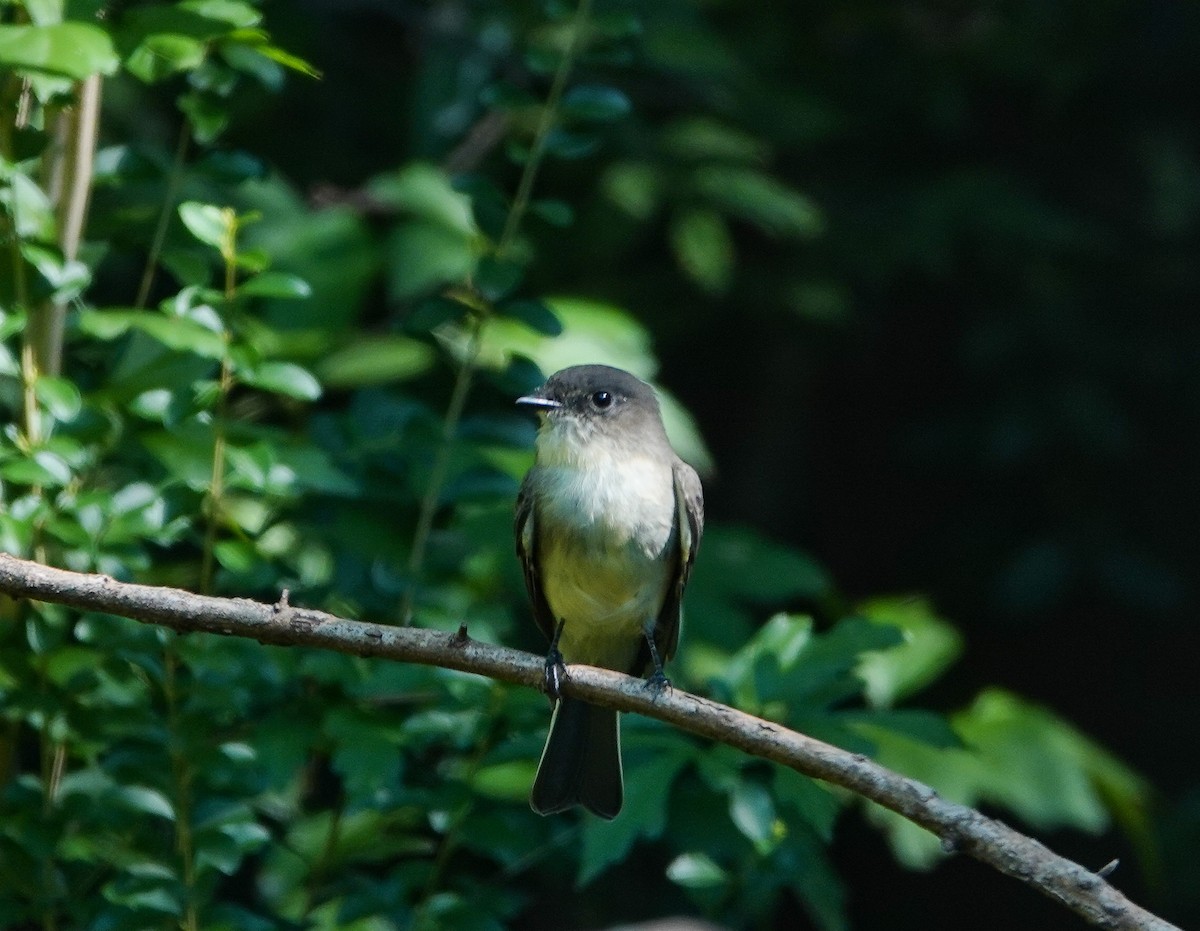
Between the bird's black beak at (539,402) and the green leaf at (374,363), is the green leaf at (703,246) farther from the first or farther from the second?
the bird's black beak at (539,402)

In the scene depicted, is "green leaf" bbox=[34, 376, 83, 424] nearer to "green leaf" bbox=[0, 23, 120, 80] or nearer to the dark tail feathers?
"green leaf" bbox=[0, 23, 120, 80]

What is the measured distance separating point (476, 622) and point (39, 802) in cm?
105

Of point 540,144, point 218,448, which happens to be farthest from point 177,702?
point 540,144

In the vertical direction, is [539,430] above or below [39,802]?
above

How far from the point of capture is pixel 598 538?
3805mm

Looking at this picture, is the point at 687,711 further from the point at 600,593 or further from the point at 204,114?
the point at 204,114

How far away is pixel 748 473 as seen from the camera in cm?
714

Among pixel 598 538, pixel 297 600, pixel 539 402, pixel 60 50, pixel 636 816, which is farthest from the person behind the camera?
pixel 539 402

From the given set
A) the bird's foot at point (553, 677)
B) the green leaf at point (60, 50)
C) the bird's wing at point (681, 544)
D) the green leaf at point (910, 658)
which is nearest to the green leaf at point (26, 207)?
the green leaf at point (60, 50)

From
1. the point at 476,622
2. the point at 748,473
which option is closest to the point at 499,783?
the point at 476,622

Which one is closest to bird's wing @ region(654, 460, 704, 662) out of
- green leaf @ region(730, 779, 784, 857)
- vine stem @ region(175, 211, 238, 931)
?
green leaf @ region(730, 779, 784, 857)

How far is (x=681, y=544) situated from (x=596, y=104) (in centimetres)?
115

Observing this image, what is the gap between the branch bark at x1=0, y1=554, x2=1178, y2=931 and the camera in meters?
2.44

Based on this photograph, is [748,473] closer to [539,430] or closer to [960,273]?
[960,273]
